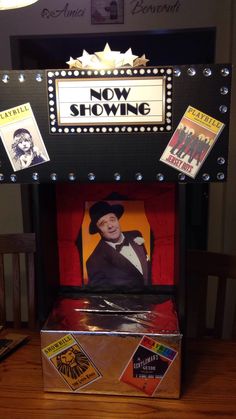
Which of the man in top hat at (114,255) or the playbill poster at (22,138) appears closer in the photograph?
the playbill poster at (22,138)

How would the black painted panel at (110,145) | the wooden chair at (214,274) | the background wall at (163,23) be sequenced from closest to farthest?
the black painted panel at (110,145), the wooden chair at (214,274), the background wall at (163,23)

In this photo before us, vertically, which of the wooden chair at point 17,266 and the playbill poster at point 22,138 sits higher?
the playbill poster at point 22,138

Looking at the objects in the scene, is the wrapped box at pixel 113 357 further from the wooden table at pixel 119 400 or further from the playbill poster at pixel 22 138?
the playbill poster at pixel 22 138

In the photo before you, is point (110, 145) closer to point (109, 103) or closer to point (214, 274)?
point (109, 103)

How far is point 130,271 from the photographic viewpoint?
1.06 m

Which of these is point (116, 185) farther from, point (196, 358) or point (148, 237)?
point (196, 358)

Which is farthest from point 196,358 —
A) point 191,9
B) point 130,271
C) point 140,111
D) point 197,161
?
point 191,9

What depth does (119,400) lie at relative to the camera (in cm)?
83

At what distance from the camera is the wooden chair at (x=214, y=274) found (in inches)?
51.2

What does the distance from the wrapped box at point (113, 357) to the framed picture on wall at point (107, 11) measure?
1.88 meters

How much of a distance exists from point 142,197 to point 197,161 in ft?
0.87

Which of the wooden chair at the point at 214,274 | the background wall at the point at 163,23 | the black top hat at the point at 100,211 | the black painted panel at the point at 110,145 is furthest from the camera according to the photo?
the background wall at the point at 163,23

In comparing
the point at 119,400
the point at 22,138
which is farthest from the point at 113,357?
the point at 22,138

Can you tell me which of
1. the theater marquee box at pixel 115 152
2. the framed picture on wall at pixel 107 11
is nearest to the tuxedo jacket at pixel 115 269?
the theater marquee box at pixel 115 152
